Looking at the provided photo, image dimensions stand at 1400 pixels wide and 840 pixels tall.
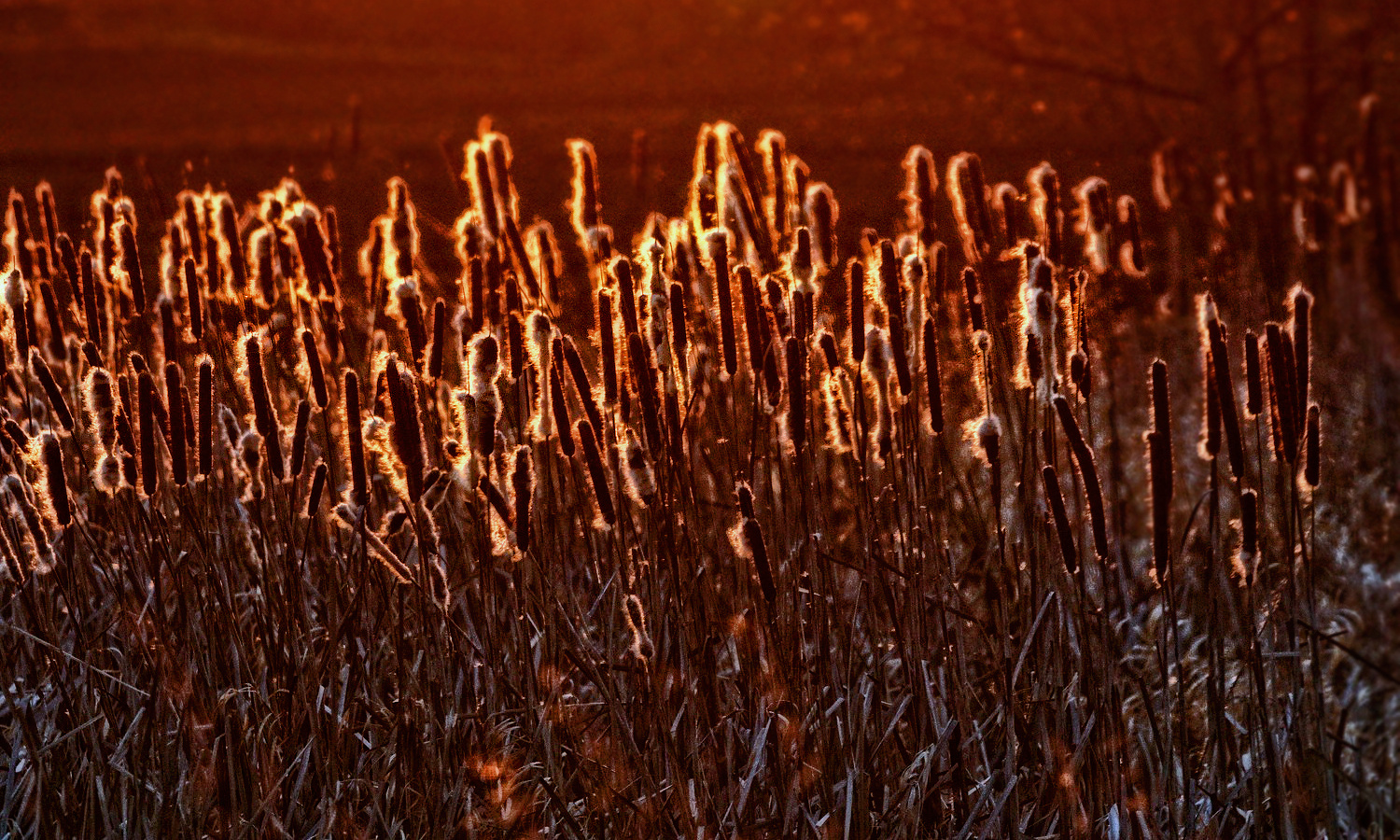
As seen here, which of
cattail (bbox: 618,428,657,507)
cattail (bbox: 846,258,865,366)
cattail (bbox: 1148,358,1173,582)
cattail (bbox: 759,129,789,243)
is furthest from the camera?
cattail (bbox: 759,129,789,243)

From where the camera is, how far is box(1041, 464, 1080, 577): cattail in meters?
1.60

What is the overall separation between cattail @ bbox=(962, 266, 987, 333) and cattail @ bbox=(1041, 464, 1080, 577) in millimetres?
291

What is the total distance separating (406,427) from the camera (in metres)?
1.60

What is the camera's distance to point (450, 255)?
26.1 ft

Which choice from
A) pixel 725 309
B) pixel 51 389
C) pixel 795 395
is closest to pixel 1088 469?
pixel 795 395

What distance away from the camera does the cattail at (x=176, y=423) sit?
1.66 meters

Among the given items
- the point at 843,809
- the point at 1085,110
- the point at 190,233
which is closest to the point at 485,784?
the point at 843,809

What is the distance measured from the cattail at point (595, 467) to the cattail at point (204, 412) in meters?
0.41

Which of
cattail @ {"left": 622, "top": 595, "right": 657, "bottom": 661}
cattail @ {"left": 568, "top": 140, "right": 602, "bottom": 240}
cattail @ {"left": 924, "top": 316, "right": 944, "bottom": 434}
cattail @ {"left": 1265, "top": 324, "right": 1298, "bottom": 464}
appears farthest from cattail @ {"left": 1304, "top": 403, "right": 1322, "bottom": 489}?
cattail @ {"left": 568, "top": 140, "right": 602, "bottom": 240}

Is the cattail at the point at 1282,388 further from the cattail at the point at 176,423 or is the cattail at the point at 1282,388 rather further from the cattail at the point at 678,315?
the cattail at the point at 176,423

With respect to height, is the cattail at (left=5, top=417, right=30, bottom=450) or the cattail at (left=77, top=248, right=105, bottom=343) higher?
the cattail at (left=77, top=248, right=105, bottom=343)

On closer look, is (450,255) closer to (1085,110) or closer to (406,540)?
(1085,110)

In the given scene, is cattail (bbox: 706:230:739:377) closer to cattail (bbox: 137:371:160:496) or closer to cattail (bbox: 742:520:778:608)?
cattail (bbox: 742:520:778:608)

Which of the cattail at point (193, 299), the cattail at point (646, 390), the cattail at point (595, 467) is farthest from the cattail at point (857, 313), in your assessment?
the cattail at point (193, 299)
